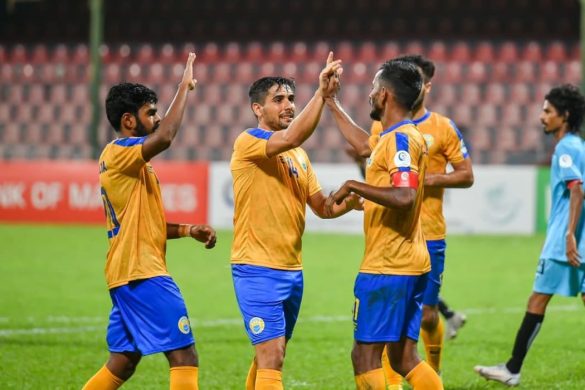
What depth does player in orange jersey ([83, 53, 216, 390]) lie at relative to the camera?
523 centimetres

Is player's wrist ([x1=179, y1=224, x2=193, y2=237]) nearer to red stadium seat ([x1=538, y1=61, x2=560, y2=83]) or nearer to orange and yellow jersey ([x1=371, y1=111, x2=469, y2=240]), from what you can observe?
orange and yellow jersey ([x1=371, y1=111, x2=469, y2=240])

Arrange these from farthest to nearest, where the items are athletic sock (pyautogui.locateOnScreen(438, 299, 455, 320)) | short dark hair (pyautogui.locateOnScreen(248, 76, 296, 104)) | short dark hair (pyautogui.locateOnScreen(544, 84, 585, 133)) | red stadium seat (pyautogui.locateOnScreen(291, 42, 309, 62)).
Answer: red stadium seat (pyautogui.locateOnScreen(291, 42, 309, 62)) → athletic sock (pyautogui.locateOnScreen(438, 299, 455, 320)) → short dark hair (pyautogui.locateOnScreen(544, 84, 585, 133)) → short dark hair (pyautogui.locateOnScreen(248, 76, 296, 104))

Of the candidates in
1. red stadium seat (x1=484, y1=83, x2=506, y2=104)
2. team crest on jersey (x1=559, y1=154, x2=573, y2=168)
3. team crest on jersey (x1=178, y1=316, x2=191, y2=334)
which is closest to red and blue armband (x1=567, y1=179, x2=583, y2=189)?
team crest on jersey (x1=559, y1=154, x2=573, y2=168)

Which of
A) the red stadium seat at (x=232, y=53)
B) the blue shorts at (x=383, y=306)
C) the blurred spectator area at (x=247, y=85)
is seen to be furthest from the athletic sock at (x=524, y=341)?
the red stadium seat at (x=232, y=53)

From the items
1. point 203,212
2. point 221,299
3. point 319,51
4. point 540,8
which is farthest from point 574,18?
point 221,299

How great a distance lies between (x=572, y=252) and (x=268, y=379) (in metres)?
2.64

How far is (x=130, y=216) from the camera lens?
5.37 metres

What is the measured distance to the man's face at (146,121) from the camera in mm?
5477

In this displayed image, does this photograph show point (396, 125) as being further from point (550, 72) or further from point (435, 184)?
point (550, 72)

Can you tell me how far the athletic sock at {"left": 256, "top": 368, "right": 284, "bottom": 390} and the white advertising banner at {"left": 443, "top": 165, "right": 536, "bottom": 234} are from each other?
13.2 m

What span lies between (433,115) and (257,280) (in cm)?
209

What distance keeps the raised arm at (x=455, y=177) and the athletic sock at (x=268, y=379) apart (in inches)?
74.4

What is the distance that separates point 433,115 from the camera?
696 centimetres

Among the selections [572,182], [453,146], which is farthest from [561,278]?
[453,146]
